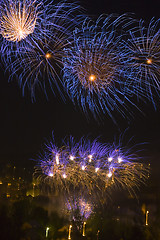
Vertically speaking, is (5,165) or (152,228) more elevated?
(5,165)

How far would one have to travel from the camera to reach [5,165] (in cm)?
2031

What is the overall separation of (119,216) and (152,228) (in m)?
1.95

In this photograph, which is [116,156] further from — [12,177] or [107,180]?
[12,177]

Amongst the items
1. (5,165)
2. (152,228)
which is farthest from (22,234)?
(5,165)

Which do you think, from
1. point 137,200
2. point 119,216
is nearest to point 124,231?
point 119,216

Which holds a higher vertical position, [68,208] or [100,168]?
[100,168]

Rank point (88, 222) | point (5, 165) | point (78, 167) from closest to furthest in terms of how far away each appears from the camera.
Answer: point (88, 222) < point (78, 167) < point (5, 165)

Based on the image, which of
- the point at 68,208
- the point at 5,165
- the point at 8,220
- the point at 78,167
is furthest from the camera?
the point at 5,165

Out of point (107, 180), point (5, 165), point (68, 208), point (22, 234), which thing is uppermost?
point (5, 165)

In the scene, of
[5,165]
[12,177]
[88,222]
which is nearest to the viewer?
[88,222]

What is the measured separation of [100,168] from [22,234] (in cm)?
553

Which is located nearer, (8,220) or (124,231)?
(8,220)

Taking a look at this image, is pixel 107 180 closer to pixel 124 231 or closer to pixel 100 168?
pixel 100 168

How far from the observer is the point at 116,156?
12812 millimetres
